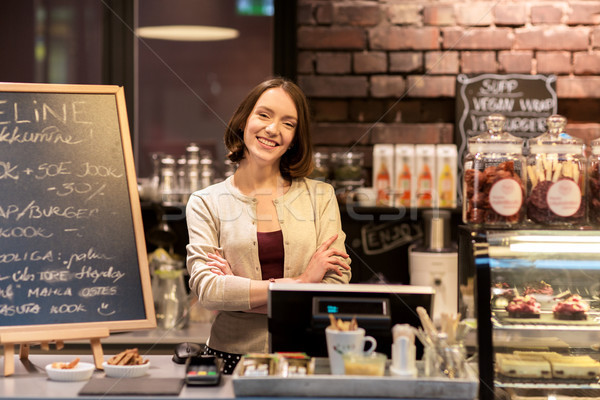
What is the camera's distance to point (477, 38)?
3.77m

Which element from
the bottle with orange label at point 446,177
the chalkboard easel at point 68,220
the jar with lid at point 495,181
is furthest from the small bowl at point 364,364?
the bottle with orange label at point 446,177

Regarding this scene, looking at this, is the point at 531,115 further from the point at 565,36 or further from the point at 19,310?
the point at 19,310

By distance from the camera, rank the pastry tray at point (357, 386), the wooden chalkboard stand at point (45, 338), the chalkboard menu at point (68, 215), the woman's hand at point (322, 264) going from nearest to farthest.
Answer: the pastry tray at point (357, 386) < the wooden chalkboard stand at point (45, 338) < the chalkboard menu at point (68, 215) < the woman's hand at point (322, 264)

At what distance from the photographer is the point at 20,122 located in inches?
81.3

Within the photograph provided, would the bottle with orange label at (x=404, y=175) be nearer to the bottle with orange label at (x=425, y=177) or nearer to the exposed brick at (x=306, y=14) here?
the bottle with orange label at (x=425, y=177)

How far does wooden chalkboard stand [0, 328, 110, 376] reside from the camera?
187 cm

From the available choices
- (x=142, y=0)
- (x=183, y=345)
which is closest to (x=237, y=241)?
(x=183, y=345)

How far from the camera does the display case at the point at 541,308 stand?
194cm

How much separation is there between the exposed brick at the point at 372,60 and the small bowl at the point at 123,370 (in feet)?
7.88

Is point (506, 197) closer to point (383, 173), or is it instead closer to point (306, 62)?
point (383, 173)

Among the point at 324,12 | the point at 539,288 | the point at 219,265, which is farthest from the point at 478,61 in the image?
the point at 219,265

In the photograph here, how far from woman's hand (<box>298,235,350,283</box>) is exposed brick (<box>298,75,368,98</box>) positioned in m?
1.70

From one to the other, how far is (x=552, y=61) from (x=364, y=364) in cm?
271

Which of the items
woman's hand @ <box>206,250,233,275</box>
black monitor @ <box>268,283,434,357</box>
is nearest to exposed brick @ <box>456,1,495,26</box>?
woman's hand @ <box>206,250,233,275</box>
